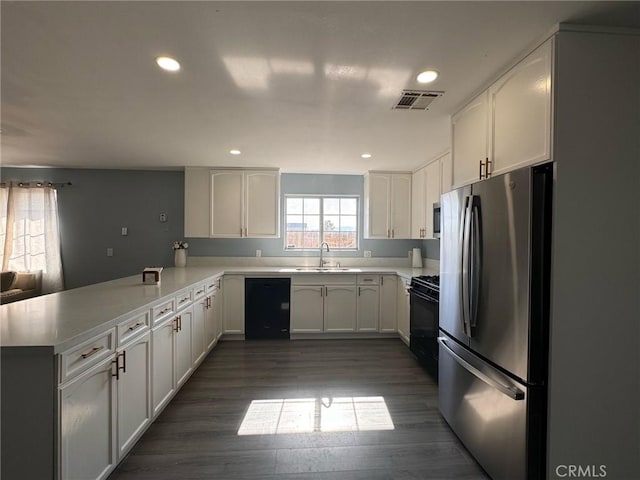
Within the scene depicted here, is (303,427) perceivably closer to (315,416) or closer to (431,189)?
(315,416)

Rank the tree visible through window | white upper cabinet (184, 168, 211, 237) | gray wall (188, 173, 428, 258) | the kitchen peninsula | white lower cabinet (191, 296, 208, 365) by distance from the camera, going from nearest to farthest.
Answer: the kitchen peninsula
white lower cabinet (191, 296, 208, 365)
white upper cabinet (184, 168, 211, 237)
gray wall (188, 173, 428, 258)
the tree visible through window

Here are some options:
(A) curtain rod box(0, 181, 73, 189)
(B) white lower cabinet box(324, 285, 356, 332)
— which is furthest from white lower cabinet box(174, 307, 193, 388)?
(A) curtain rod box(0, 181, 73, 189)

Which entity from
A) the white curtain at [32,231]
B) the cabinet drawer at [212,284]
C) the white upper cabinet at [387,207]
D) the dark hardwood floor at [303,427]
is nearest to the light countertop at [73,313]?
the cabinet drawer at [212,284]

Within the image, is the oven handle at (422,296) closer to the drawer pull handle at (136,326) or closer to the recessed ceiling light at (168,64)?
the drawer pull handle at (136,326)

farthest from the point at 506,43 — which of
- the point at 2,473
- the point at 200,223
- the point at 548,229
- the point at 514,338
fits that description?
the point at 200,223

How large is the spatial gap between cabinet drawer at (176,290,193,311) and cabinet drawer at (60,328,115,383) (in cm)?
88

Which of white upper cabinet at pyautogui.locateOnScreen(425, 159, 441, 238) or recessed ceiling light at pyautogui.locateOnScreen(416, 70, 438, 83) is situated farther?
white upper cabinet at pyautogui.locateOnScreen(425, 159, 441, 238)

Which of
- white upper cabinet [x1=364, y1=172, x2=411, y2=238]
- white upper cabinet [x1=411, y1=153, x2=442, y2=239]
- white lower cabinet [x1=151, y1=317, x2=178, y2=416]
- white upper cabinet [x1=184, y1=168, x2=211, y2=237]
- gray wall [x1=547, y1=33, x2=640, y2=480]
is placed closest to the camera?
gray wall [x1=547, y1=33, x2=640, y2=480]

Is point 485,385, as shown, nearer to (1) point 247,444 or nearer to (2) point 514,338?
(2) point 514,338

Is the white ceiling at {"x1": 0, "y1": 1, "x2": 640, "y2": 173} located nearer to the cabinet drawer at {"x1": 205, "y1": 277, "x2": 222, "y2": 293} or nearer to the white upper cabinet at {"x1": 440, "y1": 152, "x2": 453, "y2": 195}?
the white upper cabinet at {"x1": 440, "y1": 152, "x2": 453, "y2": 195}

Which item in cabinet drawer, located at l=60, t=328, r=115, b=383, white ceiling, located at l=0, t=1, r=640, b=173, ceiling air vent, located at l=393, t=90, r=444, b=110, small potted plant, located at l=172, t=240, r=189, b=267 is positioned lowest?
cabinet drawer, located at l=60, t=328, r=115, b=383

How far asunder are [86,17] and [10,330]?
1.43 m

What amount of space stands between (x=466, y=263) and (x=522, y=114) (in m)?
0.83

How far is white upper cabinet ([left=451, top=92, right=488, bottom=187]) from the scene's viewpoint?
1832 millimetres
